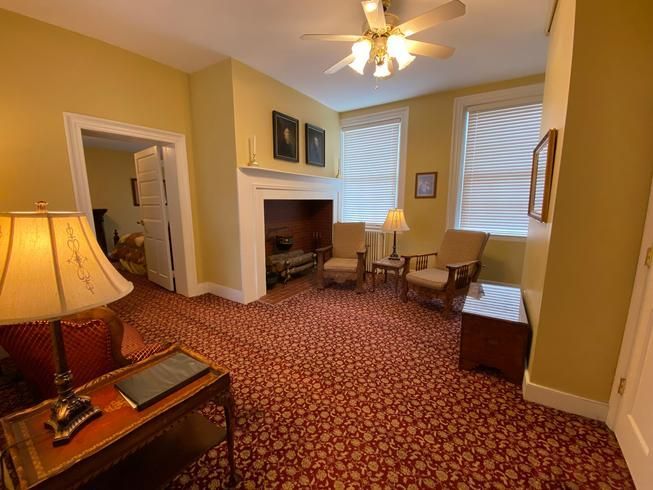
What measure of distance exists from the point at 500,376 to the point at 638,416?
2.43 feet

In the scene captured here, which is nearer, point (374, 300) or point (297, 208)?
point (374, 300)

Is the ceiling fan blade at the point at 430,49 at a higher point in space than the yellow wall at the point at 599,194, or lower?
higher

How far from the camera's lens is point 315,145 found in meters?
4.17

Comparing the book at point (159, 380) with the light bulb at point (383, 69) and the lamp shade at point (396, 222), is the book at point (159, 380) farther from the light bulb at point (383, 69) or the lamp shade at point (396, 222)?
the lamp shade at point (396, 222)

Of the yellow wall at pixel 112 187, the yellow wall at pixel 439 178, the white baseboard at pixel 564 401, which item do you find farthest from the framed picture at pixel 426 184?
the yellow wall at pixel 112 187

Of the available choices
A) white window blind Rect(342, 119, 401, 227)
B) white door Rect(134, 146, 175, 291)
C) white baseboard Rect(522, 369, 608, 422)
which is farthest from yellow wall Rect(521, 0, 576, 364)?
white door Rect(134, 146, 175, 291)

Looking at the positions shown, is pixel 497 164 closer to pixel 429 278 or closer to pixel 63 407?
pixel 429 278

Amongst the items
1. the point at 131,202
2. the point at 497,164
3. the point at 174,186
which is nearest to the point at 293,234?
the point at 174,186

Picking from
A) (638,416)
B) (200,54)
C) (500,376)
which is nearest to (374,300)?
(500,376)

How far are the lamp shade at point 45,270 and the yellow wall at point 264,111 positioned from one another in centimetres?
241

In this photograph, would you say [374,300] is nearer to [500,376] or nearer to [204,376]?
[500,376]

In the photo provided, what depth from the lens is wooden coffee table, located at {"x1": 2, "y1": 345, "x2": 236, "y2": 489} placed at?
0.77 m

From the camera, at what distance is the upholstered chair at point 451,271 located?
9.62ft

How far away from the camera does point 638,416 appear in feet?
4.30
